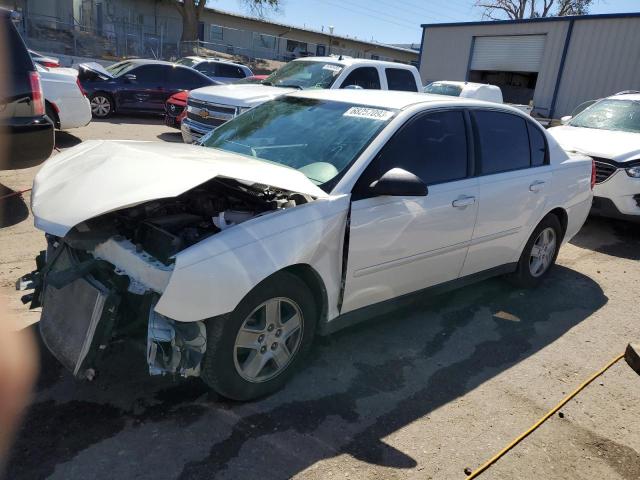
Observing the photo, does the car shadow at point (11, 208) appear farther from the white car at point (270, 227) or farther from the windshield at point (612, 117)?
the windshield at point (612, 117)

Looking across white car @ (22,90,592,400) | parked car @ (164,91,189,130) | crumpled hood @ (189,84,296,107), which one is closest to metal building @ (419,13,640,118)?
crumpled hood @ (189,84,296,107)

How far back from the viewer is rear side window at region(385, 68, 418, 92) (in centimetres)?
1002

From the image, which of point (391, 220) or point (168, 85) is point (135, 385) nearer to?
point (391, 220)

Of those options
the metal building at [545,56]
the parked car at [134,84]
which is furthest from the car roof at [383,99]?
the metal building at [545,56]

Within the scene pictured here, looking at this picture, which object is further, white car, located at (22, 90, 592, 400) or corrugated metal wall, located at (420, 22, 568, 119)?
corrugated metal wall, located at (420, 22, 568, 119)

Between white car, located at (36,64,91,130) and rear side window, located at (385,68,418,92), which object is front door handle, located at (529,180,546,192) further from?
white car, located at (36,64,91,130)

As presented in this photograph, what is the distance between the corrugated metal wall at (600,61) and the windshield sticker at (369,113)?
67.7 ft

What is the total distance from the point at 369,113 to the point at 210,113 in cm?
584

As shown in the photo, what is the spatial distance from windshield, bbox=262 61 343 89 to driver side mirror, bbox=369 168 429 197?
637 cm

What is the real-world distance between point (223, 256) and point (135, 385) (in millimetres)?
1085

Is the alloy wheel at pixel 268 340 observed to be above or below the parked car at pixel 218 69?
below

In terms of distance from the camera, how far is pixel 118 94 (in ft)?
44.2

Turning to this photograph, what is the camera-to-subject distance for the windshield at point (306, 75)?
30.9ft

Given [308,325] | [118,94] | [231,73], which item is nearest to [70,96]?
[118,94]
